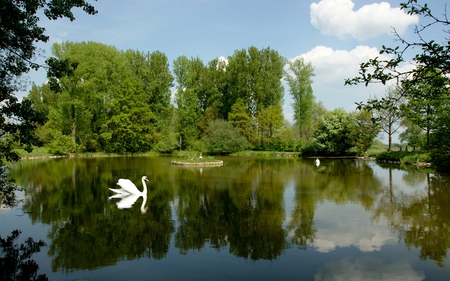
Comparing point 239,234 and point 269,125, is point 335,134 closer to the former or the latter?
point 269,125

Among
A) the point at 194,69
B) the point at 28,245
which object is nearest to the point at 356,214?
the point at 28,245

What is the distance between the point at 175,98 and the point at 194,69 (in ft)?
22.5

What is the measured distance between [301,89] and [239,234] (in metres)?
47.1

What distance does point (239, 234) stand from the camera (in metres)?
8.15

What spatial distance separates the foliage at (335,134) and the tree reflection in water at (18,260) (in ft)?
119

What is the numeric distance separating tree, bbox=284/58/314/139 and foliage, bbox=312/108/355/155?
11.1 meters

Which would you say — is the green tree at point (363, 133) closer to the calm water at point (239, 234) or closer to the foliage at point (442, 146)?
the foliage at point (442, 146)

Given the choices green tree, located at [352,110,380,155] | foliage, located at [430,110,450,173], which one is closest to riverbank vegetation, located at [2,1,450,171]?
green tree, located at [352,110,380,155]

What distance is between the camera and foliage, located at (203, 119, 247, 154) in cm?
4638

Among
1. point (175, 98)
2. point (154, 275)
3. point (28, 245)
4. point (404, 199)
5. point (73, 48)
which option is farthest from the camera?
point (175, 98)

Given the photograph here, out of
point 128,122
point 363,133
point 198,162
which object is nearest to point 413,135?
point 363,133

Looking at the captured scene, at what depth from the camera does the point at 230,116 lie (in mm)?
50625

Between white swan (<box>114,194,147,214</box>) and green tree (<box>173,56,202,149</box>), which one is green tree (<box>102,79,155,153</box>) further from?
white swan (<box>114,194,147,214</box>)

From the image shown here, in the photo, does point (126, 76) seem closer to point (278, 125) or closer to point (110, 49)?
point (110, 49)
